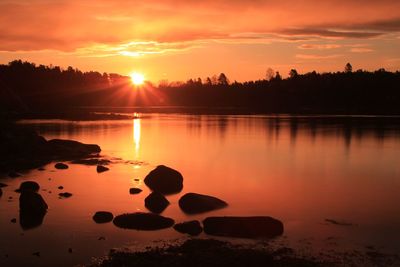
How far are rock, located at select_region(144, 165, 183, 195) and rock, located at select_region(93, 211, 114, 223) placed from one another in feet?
21.9

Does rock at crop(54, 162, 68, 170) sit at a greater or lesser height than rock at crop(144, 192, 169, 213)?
lesser

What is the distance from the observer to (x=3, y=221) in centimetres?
1930

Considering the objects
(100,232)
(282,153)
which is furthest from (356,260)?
(282,153)

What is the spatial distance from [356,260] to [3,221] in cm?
1370

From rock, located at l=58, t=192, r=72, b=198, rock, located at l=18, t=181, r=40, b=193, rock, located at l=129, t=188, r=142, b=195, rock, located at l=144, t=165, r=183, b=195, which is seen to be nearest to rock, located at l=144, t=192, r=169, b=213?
rock, located at l=129, t=188, r=142, b=195

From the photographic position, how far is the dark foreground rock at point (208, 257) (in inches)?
551

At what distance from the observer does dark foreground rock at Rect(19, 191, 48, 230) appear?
19450 mm

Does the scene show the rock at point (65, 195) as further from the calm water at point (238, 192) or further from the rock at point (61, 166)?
the rock at point (61, 166)

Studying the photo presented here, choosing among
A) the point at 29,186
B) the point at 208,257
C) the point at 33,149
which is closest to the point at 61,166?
the point at 29,186

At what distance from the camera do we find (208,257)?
1441cm

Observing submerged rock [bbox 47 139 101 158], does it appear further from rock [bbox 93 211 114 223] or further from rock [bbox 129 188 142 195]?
rock [bbox 93 211 114 223]

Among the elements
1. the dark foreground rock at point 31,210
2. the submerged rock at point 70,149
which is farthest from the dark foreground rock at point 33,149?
the dark foreground rock at point 31,210

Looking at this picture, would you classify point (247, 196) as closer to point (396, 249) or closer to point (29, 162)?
point (396, 249)

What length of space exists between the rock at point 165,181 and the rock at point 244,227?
8983mm
